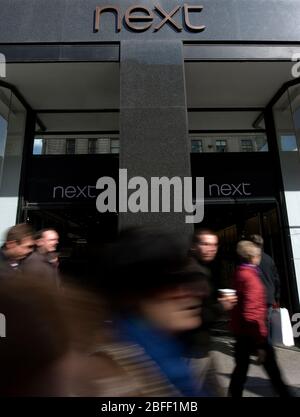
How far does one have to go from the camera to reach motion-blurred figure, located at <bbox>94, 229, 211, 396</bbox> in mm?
1148

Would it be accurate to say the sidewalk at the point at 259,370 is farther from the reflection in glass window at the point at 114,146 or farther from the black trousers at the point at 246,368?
the reflection in glass window at the point at 114,146

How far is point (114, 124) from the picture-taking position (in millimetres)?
9258

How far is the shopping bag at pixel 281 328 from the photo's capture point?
631cm

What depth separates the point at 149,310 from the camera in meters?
1.20

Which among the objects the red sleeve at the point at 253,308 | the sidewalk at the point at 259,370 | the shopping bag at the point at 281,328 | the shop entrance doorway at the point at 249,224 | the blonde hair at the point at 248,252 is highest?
the shop entrance doorway at the point at 249,224

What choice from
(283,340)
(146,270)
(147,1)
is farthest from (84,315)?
(147,1)

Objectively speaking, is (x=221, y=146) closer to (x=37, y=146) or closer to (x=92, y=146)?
(x=92, y=146)

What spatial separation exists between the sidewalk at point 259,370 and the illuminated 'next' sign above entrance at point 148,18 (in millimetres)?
5746

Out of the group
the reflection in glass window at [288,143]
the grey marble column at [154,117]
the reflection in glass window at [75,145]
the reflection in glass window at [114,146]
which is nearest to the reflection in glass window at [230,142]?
the reflection in glass window at [288,143]

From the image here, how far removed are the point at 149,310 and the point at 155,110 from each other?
5.33m

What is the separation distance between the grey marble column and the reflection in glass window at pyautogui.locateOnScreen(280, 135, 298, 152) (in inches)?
152

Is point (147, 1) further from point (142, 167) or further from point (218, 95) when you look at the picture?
point (142, 167)

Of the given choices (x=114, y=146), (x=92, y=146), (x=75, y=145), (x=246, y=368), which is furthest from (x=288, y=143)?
(x=246, y=368)
